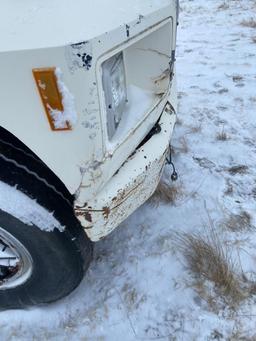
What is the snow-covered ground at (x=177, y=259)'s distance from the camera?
1842 millimetres

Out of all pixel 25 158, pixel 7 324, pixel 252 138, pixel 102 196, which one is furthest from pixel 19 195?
pixel 252 138

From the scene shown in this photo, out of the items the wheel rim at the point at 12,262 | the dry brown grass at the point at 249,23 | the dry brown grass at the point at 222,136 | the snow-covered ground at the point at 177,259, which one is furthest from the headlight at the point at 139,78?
the dry brown grass at the point at 249,23

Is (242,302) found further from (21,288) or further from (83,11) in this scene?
(83,11)

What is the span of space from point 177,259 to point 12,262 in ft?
2.70

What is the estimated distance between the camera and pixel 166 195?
2484 millimetres

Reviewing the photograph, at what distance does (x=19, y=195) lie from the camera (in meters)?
1.56

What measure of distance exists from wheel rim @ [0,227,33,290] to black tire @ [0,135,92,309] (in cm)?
2

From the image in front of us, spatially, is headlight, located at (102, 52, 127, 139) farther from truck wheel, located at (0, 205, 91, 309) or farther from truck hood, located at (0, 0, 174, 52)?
truck wheel, located at (0, 205, 91, 309)

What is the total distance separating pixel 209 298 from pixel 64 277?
676mm

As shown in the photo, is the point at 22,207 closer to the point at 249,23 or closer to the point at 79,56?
the point at 79,56

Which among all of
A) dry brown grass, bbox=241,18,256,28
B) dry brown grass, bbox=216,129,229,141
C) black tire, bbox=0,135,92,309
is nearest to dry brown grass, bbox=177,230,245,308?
black tire, bbox=0,135,92,309

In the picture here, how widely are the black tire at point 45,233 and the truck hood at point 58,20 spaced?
51cm

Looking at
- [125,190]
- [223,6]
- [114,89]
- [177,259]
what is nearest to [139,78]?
[114,89]

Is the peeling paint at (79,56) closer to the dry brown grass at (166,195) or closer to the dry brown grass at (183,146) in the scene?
the dry brown grass at (166,195)
